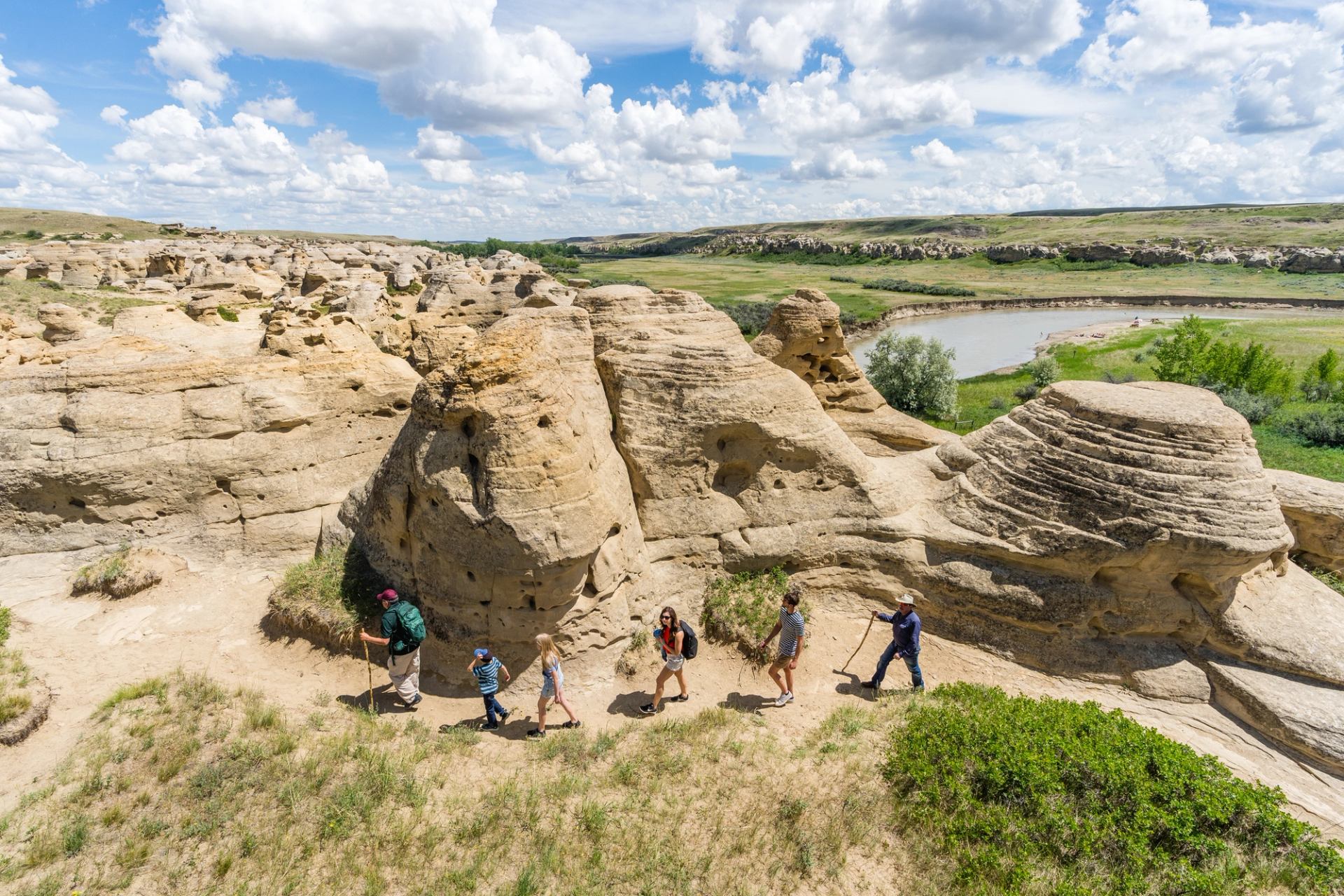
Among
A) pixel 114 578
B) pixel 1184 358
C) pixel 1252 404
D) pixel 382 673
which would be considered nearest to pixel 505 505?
pixel 382 673

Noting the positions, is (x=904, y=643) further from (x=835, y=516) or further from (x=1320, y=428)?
(x=1320, y=428)

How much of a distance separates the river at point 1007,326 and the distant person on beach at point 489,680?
4533cm

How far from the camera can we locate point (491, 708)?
8500 millimetres

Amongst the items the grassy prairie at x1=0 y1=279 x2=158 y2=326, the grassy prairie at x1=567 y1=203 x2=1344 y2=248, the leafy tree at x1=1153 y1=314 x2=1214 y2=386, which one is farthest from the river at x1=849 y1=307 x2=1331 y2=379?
the grassy prairie at x1=567 y1=203 x2=1344 y2=248

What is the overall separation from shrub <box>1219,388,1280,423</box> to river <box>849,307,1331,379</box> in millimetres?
19239

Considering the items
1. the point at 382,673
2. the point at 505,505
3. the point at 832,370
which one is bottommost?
the point at 382,673

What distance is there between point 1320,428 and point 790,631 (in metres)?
26.5

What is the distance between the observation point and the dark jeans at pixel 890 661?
9.54 m

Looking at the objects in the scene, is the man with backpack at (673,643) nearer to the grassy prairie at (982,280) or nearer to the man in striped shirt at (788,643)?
the man in striped shirt at (788,643)

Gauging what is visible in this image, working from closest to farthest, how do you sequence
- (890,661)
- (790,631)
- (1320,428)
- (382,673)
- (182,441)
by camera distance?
(790,631) < (382,673) < (890,661) < (182,441) < (1320,428)

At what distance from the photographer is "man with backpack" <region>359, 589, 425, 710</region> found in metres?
8.61

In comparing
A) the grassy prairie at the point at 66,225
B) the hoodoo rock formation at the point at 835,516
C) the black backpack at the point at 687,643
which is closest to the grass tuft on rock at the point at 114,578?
the hoodoo rock formation at the point at 835,516

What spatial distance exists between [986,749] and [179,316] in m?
20.2

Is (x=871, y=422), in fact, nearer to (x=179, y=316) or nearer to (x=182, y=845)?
(x=182, y=845)
